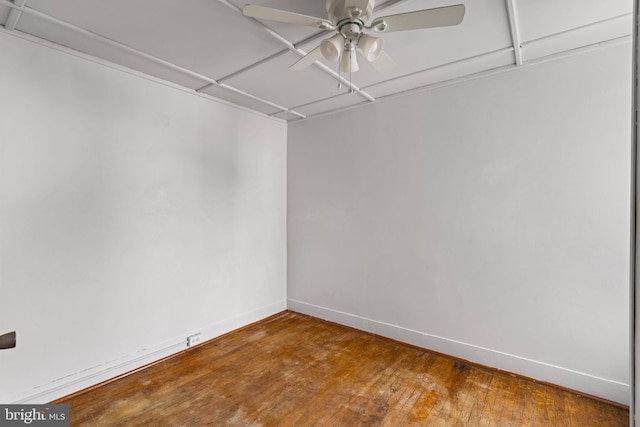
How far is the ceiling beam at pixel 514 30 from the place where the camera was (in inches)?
76.1

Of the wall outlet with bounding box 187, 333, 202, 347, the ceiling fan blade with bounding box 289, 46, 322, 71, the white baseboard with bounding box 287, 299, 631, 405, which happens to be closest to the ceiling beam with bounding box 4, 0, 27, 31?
the ceiling fan blade with bounding box 289, 46, 322, 71

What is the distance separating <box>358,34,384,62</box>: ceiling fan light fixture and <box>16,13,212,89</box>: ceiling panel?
1.89m

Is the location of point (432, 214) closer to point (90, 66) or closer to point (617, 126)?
point (617, 126)

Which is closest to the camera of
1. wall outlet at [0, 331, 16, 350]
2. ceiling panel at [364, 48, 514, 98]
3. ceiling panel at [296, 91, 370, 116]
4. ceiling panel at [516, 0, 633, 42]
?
wall outlet at [0, 331, 16, 350]

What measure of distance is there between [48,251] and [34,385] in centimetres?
100

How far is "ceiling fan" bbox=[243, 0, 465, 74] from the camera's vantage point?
1.61 m

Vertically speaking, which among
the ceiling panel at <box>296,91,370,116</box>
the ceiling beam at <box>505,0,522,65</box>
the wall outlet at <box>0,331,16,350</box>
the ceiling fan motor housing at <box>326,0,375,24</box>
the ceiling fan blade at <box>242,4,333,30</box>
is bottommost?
the wall outlet at <box>0,331,16,350</box>

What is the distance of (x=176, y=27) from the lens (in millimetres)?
2184

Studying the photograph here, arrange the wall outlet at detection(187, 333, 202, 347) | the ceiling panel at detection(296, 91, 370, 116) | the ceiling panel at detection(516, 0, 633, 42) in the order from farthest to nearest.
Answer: the ceiling panel at detection(296, 91, 370, 116), the wall outlet at detection(187, 333, 202, 347), the ceiling panel at detection(516, 0, 633, 42)

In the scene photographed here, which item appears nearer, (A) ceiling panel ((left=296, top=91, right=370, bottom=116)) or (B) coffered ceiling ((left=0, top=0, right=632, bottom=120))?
(B) coffered ceiling ((left=0, top=0, right=632, bottom=120))

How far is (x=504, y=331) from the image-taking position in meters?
→ 2.85

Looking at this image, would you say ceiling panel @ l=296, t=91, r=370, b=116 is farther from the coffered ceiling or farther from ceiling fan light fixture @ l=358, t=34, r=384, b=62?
ceiling fan light fixture @ l=358, t=34, r=384, b=62

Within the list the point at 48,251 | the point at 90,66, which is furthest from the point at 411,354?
the point at 90,66

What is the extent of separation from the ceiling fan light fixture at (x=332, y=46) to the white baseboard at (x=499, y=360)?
285cm
